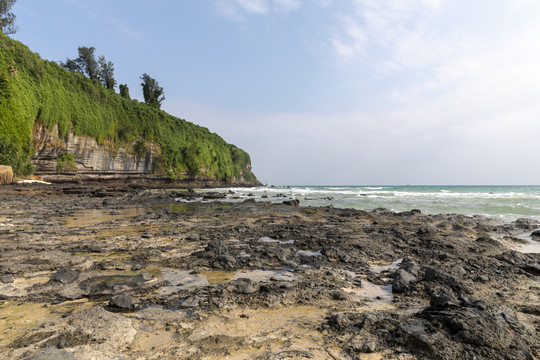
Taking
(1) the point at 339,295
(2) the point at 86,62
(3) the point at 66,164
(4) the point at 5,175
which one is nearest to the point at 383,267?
(1) the point at 339,295

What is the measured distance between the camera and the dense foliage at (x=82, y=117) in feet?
96.7

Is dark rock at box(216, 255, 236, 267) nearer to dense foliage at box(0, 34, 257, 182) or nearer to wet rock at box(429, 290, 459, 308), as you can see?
wet rock at box(429, 290, 459, 308)

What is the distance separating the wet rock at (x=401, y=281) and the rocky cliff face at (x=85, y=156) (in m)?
42.1

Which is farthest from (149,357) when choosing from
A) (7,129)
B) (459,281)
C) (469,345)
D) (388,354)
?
(7,129)

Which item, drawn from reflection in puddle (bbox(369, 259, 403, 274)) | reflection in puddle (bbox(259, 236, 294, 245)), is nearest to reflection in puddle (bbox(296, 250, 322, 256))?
reflection in puddle (bbox(259, 236, 294, 245))

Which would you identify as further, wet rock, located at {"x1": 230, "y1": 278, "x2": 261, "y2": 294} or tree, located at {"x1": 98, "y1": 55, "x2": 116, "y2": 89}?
tree, located at {"x1": 98, "y1": 55, "x2": 116, "y2": 89}

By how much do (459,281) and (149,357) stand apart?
4609mm

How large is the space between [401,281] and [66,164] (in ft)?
143

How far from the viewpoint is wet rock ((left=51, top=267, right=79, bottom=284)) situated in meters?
4.19

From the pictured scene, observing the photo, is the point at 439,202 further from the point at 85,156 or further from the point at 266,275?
the point at 85,156

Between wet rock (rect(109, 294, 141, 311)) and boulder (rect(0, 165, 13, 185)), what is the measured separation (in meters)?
28.5

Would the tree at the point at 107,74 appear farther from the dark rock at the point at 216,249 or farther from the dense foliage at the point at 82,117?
the dark rock at the point at 216,249

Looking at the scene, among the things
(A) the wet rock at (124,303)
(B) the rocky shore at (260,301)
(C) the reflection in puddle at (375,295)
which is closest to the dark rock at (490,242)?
(B) the rocky shore at (260,301)

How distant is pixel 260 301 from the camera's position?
12.2 feet
